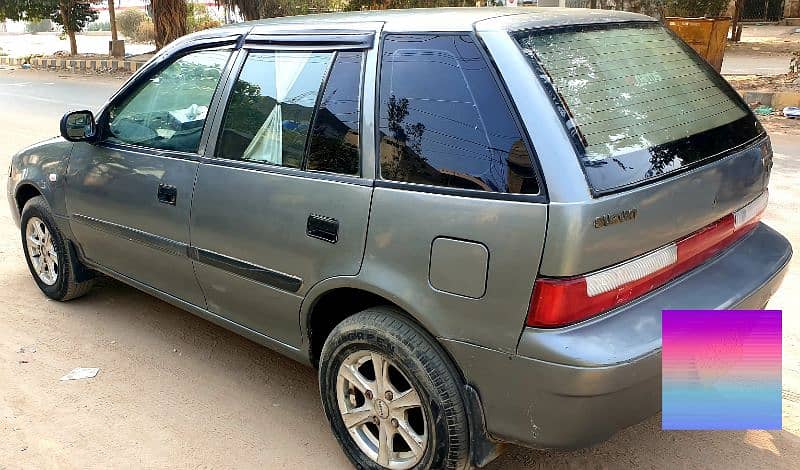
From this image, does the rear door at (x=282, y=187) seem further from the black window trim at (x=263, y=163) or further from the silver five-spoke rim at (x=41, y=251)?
the silver five-spoke rim at (x=41, y=251)

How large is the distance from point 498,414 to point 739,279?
1.05 metres

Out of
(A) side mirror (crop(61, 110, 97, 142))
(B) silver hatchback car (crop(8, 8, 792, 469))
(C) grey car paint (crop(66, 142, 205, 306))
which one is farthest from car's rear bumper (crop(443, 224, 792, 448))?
(A) side mirror (crop(61, 110, 97, 142))

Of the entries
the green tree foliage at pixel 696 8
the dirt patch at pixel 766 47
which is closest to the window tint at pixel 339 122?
the green tree foliage at pixel 696 8

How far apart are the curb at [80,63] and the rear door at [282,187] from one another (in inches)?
716

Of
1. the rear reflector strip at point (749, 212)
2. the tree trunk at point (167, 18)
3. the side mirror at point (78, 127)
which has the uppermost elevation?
the tree trunk at point (167, 18)

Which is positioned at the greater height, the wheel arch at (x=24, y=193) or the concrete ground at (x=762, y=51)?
the concrete ground at (x=762, y=51)

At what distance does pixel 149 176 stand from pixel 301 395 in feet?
4.32

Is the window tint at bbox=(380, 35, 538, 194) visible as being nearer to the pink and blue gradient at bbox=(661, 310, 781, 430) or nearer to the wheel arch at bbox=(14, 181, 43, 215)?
the pink and blue gradient at bbox=(661, 310, 781, 430)

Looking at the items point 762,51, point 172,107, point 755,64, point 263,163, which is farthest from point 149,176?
point 762,51

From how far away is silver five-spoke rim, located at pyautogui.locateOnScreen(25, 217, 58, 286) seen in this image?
443cm

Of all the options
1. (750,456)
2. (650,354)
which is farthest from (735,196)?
(750,456)

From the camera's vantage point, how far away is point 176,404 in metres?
3.37

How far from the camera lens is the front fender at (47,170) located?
406cm

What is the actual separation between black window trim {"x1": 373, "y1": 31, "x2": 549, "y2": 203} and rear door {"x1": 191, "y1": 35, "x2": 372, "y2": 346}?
8 cm
